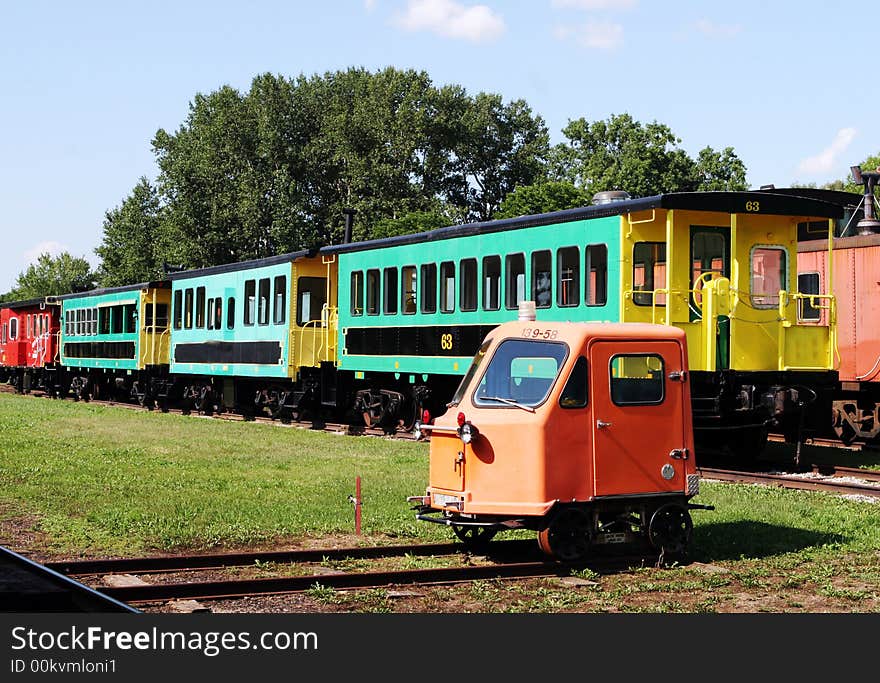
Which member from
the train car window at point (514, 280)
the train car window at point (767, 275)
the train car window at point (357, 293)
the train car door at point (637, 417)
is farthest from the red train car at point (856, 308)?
the train car door at point (637, 417)

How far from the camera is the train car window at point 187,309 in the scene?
3459 centimetres

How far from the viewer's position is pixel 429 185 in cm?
7631

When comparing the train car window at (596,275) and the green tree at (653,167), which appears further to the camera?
the green tree at (653,167)

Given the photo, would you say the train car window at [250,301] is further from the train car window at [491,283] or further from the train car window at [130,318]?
the train car window at [491,283]

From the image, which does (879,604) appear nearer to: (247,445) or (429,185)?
(247,445)

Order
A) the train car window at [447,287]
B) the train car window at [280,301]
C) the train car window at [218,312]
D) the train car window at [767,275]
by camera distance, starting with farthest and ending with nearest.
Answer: the train car window at [218,312] → the train car window at [280,301] → the train car window at [447,287] → the train car window at [767,275]

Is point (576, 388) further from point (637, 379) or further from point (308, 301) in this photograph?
point (308, 301)

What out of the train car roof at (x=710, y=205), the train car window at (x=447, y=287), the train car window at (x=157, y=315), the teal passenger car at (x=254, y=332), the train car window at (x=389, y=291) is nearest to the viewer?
the train car roof at (x=710, y=205)

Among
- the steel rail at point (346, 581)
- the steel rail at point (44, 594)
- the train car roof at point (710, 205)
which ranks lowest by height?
the steel rail at point (346, 581)

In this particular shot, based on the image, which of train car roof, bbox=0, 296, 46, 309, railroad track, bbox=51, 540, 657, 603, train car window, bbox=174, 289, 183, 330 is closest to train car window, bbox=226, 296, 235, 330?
train car window, bbox=174, 289, 183, 330

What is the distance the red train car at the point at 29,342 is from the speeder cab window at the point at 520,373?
134ft

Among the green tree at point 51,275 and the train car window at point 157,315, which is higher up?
the green tree at point 51,275

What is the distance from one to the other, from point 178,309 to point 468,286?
53.5ft

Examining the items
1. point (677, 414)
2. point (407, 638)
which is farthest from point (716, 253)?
point (407, 638)
